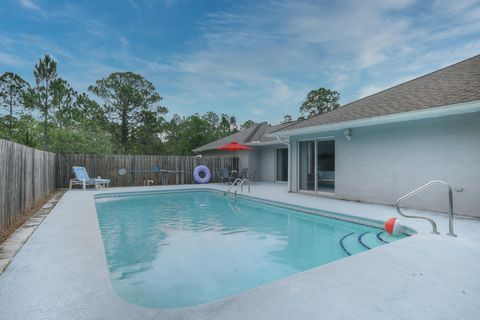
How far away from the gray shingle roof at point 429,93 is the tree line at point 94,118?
16.1 meters

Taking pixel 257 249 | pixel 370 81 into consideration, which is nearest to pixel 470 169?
pixel 257 249

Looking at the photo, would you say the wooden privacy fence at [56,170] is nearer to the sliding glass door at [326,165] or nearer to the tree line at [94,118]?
the tree line at [94,118]

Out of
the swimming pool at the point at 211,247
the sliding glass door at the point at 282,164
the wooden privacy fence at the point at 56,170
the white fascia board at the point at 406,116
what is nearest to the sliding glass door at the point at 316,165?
the white fascia board at the point at 406,116

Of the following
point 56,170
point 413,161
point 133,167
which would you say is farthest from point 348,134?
point 56,170

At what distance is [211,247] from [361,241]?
262cm

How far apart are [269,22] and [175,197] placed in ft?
25.4

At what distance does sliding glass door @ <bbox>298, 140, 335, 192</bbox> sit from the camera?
29.9 feet

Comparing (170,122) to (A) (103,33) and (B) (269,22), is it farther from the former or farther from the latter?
(B) (269,22)

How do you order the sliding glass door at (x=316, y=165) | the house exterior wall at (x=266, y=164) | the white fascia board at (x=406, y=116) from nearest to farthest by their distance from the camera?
the white fascia board at (x=406, y=116) < the sliding glass door at (x=316, y=165) < the house exterior wall at (x=266, y=164)

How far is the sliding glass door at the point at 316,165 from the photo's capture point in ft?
29.9

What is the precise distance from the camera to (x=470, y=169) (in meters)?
5.72

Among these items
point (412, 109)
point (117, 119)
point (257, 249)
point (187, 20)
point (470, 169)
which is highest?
point (187, 20)

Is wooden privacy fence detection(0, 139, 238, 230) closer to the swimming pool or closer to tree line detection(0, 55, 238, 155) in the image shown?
the swimming pool

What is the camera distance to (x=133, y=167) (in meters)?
13.4
